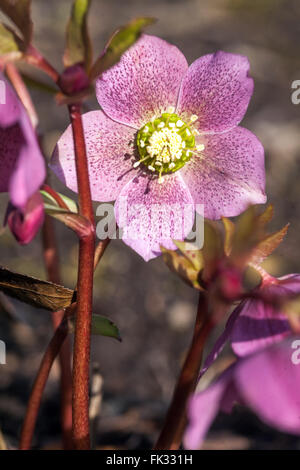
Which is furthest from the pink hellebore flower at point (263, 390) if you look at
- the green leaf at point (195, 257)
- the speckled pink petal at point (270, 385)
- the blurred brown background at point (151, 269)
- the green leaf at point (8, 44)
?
the blurred brown background at point (151, 269)

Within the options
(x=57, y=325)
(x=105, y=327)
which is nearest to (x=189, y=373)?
(x=105, y=327)

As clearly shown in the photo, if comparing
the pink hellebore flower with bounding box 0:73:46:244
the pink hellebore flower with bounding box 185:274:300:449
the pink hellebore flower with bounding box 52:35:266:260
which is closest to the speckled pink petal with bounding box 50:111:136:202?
the pink hellebore flower with bounding box 52:35:266:260

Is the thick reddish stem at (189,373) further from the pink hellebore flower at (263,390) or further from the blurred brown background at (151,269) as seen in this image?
the blurred brown background at (151,269)

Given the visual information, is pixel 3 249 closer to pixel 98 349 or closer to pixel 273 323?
pixel 98 349

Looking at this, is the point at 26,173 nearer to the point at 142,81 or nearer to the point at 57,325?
the point at 142,81
